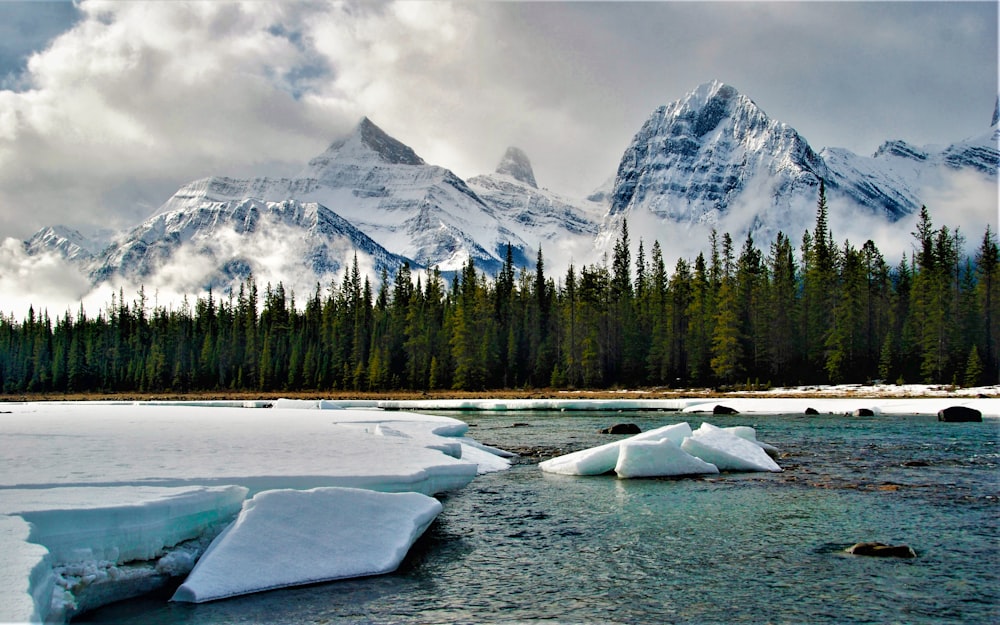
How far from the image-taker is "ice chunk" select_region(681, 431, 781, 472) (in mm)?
21062

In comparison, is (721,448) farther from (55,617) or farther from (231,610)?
(55,617)

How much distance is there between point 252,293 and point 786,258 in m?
85.1

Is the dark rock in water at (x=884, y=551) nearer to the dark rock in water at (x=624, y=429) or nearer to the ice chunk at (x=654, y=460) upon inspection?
the ice chunk at (x=654, y=460)

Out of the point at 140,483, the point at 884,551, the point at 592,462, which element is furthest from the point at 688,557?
the point at 140,483

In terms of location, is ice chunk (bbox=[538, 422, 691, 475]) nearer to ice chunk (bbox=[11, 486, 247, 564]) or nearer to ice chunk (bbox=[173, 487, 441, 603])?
ice chunk (bbox=[173, 487, 441, 603])

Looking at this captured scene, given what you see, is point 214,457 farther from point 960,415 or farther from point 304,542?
point 960,415

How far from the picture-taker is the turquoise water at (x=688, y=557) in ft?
31.4

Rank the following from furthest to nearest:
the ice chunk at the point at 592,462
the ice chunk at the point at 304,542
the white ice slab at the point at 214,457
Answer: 1. the ice chunk at the point at 592,462
2. the white ice slab at the point at 214,457
3. the ice chunk at the point at 304,542

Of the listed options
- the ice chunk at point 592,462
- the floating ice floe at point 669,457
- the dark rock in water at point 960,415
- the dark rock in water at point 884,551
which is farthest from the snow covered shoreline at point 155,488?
the dark rock in water at point 960,415

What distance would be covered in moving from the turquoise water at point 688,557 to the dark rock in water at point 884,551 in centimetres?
26

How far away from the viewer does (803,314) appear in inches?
2739

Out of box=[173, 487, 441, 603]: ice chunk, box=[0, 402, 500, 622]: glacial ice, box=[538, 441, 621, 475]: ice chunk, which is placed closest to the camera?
box=[0, 402, 500, 622]: glacial ice

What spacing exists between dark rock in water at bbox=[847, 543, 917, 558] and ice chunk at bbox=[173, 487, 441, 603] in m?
7.42

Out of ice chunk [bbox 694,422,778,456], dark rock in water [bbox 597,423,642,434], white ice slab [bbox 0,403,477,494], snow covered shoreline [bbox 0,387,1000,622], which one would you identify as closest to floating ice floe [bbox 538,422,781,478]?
ice chunk [bbox 694,422,778,456]
